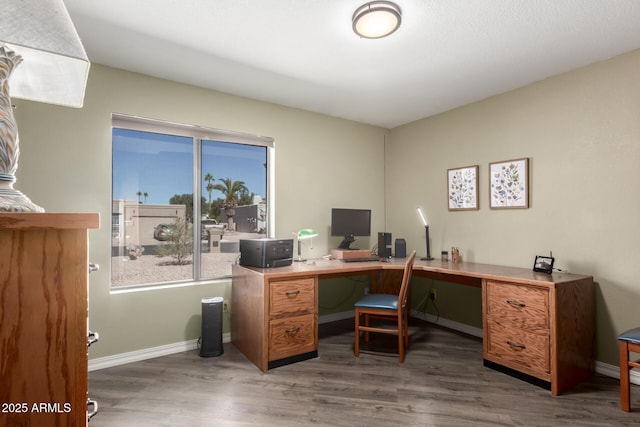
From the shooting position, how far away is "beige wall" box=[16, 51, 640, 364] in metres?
2.45

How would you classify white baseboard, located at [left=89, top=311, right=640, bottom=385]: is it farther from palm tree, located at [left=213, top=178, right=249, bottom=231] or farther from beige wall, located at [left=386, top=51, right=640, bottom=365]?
palm tree, located at [left=213, top=178, right=249, bottom=231]

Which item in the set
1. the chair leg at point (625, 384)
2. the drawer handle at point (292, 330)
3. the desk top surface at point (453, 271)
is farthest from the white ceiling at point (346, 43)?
the drawer handle at point (292, 330)

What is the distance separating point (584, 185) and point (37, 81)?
3.49 metres

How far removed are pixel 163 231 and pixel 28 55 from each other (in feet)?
7.98

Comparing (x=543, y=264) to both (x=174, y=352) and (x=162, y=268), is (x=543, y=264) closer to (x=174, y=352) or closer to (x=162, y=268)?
(x=174, y=352)

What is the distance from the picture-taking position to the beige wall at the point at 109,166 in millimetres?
2482

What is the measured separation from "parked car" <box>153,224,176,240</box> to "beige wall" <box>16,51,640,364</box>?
435 millimetres

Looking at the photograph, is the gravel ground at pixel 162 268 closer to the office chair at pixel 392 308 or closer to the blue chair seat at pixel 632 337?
the office chair at pixel 392 308

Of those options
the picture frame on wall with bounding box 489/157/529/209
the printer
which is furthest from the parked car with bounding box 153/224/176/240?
the picture frame on wall with bounding box 489/157/529/209

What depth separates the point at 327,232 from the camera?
3967mm

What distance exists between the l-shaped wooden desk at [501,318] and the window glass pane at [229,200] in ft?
1.55

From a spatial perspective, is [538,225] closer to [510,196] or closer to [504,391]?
[510,196]

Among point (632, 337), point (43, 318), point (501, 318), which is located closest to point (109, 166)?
point (43, 318)

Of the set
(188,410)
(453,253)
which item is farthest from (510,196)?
(188,410)
